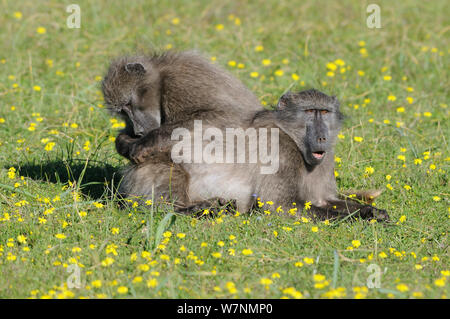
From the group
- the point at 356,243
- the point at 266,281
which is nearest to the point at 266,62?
the point at 356,243

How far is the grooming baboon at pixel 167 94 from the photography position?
545cm

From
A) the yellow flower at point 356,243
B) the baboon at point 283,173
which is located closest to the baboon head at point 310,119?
the baboon at point 283,173

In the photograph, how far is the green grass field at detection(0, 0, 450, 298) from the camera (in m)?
3.91

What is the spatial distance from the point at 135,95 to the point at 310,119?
150cm

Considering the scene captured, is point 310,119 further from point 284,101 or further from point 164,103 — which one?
point 164,103

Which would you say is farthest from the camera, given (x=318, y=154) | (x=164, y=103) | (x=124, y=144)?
(x=164, y=103)

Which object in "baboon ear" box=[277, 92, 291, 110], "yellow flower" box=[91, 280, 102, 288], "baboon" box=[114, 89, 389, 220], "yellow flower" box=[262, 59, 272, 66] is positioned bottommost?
"yellow flower" box=[91, 280, 102, 288]

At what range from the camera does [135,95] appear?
5688mm

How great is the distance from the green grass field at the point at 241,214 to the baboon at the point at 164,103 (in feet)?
1.01

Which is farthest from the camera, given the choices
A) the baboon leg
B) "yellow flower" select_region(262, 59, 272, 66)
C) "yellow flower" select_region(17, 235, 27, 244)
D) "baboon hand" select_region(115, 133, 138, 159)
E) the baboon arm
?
"yellow flower" select_region(262, 59, 272, 66)

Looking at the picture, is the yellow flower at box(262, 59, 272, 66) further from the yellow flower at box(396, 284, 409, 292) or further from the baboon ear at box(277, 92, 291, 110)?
the yellow flower at box(396, 284, 409, 292)

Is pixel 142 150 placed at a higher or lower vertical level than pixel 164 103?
lower

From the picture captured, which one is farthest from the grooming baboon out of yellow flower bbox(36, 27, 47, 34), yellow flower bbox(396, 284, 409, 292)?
yellow flower bbox(36, 27, 47, 34)

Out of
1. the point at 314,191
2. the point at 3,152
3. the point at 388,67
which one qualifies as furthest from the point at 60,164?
the point at 388,67
